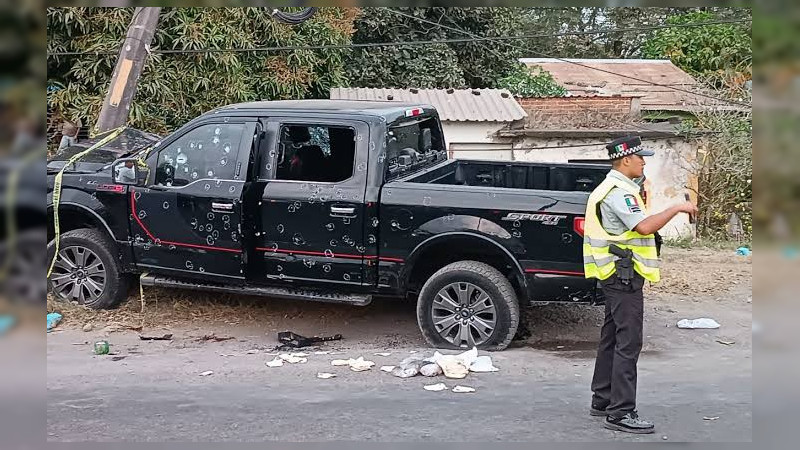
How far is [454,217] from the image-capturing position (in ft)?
19.5

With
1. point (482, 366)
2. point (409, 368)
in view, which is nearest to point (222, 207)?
point (409, 368)

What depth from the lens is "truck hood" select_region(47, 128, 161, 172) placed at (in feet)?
22.7

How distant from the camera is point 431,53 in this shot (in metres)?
17.9

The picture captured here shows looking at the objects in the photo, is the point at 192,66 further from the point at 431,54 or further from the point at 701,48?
the point at 701,48

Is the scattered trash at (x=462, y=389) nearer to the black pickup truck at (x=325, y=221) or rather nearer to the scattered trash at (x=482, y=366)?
the scattered trash at (x=482, y=366)

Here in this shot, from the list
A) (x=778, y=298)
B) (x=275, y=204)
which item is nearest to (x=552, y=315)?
(x=275, y=204)

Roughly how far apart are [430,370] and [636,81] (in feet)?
45.9

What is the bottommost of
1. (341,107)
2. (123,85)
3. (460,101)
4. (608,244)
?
(608,244)

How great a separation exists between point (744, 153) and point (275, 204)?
28.9 ft

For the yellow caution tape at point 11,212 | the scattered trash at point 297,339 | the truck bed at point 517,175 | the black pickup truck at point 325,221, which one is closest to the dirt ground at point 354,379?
the scattered trash at point 297,339

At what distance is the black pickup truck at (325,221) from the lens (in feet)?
19.4

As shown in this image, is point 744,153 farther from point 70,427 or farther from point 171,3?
point 171,3

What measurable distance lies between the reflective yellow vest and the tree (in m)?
12.7

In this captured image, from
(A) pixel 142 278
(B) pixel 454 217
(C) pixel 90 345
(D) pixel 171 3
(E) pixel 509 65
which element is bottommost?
(C) pixel 90 345
